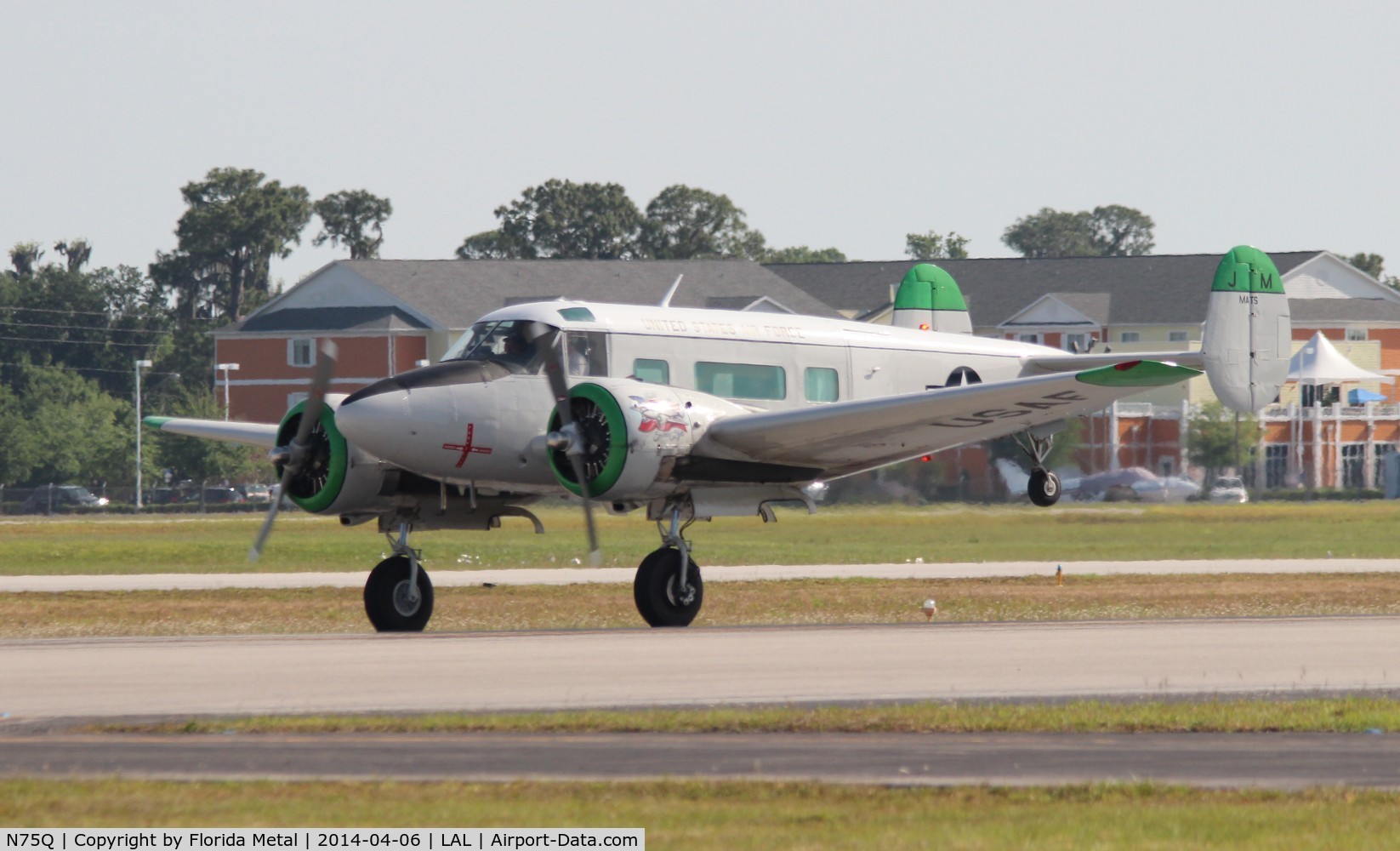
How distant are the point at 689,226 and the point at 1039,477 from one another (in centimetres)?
11957

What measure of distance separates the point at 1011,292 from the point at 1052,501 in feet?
280

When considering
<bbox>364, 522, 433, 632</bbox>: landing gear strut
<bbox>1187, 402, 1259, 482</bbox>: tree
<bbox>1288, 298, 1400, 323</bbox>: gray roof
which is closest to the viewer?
<bbox>364, 522, 433, 632</bbox>: landing gear strut

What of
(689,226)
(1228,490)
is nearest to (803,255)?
(689,226)

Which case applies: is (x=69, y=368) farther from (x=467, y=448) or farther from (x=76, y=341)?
(x=467, y=448)

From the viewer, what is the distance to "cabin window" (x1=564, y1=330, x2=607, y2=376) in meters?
24.5

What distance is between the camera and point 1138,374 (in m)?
22.8

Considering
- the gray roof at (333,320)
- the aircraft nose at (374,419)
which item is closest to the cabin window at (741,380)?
the aircraft nose at (374,419)

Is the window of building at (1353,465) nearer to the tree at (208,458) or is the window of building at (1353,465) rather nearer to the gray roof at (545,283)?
the gray roof at (545,283)

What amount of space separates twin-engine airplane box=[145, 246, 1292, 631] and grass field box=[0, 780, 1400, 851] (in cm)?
1141

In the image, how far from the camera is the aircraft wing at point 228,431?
29.0m

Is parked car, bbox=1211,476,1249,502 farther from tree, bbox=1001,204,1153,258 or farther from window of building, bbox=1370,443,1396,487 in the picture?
tree, bbox=1001,204,1153,258

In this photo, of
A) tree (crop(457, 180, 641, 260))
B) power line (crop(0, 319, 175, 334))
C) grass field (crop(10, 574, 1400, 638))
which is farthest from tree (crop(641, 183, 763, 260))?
grass field (crop(10, 574, 1400, 638))

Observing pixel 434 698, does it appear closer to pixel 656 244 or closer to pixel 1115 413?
pixel 1115 413

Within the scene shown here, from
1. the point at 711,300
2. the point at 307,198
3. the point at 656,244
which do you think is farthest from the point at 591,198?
the point at 711,300
